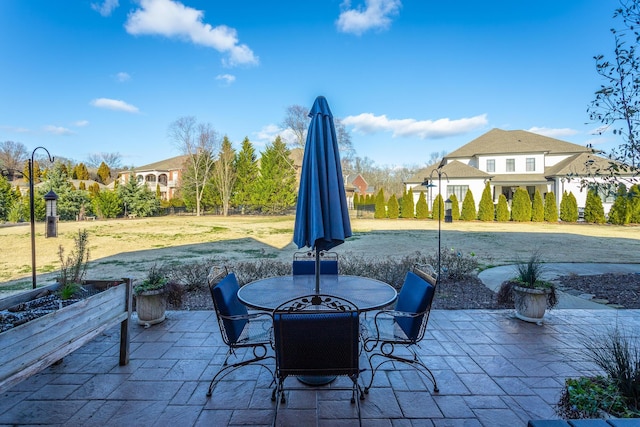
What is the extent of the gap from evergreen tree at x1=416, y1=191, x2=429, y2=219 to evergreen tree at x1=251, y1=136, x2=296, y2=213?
11190 mm

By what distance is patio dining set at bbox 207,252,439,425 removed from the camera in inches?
77.0

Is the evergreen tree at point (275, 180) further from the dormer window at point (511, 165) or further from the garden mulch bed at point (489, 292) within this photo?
the garden mulch bed at point (489, 292)

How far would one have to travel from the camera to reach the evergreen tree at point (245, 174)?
103ft

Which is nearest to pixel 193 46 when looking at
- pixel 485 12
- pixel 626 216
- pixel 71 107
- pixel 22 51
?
pixel 22 51

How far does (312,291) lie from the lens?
9.15 ft

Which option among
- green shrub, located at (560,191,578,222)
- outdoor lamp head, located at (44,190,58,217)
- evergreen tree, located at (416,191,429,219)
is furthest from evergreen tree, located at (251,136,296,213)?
outdoor lamp head, located at (44,190,58,217)

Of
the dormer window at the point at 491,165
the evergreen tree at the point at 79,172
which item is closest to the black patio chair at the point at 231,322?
the dormer window at the point at 491,165

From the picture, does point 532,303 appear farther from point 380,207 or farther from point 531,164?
point 531,164

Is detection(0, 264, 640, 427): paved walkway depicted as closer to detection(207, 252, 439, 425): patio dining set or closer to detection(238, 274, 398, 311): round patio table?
detection(207, 252, 439, 425): patio dining set

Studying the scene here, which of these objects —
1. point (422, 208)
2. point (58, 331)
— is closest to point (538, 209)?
point (422, 208)

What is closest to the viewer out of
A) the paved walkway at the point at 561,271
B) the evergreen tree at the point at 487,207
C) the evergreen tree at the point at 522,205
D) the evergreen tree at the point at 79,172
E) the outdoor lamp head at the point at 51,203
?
the outdoor lamp head at the point at 51,203

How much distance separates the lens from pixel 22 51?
9.85 m

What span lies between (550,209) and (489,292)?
20434 millimetres

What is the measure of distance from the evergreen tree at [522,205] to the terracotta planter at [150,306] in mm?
23546
